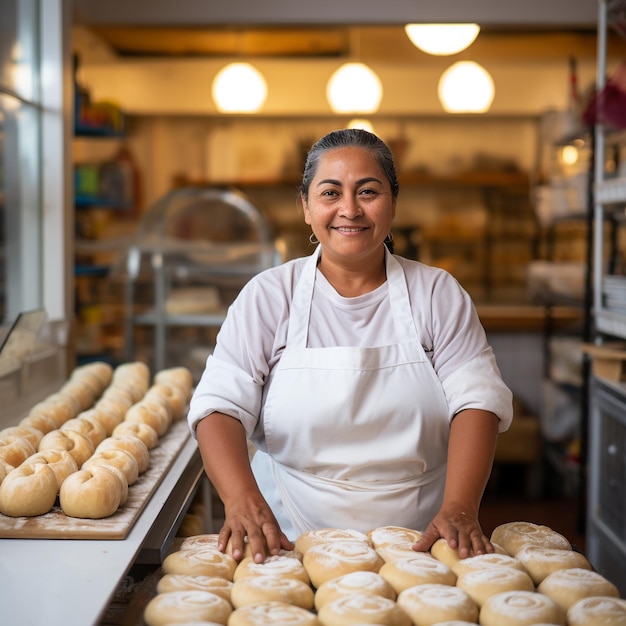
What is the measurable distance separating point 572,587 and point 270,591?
0.49 meters

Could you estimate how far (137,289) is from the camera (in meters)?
4.02

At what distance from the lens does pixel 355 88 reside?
18.0 ft

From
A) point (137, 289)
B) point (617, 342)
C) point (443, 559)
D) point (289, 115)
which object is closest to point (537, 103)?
point (289, 115)

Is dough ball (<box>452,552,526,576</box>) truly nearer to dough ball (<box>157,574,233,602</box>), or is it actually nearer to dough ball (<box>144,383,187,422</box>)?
dough ball (<box>157,574,233,602</box>)

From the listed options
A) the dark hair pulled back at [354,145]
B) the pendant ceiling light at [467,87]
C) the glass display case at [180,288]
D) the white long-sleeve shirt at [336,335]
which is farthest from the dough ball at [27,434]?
the pendant ceiling light at [467,87]

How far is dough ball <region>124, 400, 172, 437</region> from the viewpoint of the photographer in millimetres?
2191

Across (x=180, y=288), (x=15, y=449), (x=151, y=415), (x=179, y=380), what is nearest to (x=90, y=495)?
(x=15, y=449)

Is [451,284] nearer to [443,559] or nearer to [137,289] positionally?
[443,559]

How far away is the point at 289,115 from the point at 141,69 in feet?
4.44

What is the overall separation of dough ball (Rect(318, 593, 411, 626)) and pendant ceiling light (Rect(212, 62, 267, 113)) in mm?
4689

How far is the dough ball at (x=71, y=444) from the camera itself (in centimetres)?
184

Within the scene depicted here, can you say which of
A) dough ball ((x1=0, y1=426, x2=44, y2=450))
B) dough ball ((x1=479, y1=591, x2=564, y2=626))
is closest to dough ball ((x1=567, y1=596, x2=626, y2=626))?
dough ball ((x1=479, y1=591, x2=564, y2=626))

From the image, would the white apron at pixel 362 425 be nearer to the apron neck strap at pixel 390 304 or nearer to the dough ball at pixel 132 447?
the apron neck strap at pixel 390 304

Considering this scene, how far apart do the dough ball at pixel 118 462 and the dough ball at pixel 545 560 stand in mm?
811
